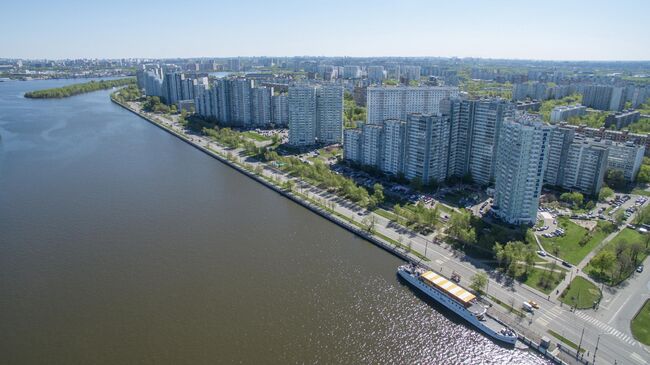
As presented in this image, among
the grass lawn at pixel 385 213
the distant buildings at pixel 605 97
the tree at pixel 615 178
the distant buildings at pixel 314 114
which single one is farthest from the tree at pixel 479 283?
the distant buildings at pixel 605 97

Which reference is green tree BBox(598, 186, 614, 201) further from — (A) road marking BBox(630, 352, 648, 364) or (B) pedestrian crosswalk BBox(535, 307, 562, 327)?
(A) road marking BBox(630, 352, 648, 364)

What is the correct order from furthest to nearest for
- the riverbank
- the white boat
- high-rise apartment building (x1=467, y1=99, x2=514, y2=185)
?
high-rise apartment building (x1=467, y1=99, x2=514, y2=185) → the riverbank → the white boat

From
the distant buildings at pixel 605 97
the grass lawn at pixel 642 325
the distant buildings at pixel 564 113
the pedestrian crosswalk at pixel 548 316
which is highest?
the distant buildings at pixel 605 97

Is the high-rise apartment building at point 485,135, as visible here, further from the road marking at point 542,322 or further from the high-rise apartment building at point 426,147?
the road marking at point 542,322

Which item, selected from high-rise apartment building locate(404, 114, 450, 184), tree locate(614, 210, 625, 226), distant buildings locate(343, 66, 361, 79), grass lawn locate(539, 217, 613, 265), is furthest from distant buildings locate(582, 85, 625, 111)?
distant buildings locate(343, 66, 361, 79)

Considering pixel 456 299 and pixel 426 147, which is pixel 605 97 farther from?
pixel 456 299

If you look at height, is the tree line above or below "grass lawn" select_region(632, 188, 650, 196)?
above

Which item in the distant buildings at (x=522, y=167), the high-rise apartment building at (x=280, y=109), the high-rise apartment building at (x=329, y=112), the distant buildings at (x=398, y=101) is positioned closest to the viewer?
the distant buildings at (x=522, y=167)
